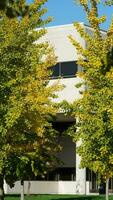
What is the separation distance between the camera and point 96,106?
1761cm

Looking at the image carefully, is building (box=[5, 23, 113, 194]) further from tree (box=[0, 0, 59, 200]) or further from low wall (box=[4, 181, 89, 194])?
tree (box=[0, 0, 59, 200])

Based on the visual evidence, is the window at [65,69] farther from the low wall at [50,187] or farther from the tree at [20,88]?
the tree at [20,88]

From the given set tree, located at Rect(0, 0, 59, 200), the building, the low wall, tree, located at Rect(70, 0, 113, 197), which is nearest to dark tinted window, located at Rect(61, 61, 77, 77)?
the building

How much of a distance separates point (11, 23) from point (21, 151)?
430cm

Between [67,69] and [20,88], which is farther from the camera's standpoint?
[67,69]

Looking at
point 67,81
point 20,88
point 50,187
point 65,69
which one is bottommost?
point 50,187

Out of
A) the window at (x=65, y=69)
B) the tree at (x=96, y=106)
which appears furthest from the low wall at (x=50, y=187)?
the tree at (x=96, y=106)

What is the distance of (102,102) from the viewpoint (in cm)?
1734

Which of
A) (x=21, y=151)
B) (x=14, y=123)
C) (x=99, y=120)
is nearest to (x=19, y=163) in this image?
(x=21, y=151)

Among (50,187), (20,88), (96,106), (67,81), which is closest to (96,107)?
(96,106)

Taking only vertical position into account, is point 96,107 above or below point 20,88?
below

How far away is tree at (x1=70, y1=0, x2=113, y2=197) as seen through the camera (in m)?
17.1

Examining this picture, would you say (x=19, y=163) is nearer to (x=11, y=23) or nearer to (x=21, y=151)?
(x=21, y=151)

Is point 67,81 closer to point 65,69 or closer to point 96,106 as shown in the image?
point 65,69
